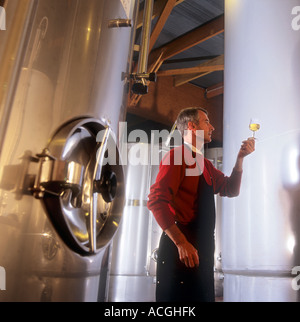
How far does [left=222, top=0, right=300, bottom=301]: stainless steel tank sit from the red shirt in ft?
0.23

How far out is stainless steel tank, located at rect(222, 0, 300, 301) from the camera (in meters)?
1.32

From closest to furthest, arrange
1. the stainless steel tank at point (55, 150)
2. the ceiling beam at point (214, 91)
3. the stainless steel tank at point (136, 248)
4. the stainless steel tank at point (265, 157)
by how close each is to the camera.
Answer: the stainless steel tank at point (55, 150) < the stainless steel tank at point (265, 157) < the stainless steel tank at point (136, 248) < the ceiling beam at point (214, 91)

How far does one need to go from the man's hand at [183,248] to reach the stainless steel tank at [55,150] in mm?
639

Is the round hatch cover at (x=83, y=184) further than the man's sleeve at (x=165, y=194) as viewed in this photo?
No

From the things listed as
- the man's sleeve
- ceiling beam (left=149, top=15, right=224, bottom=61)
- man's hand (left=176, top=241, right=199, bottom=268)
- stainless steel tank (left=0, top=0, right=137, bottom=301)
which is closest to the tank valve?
stainless steel tank (left=0, top=0, right=137, bottom=301)

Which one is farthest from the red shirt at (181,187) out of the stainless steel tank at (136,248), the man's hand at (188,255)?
the stainless steel tank at (136,248)

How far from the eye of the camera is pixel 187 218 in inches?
59.6

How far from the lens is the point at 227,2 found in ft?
6.24

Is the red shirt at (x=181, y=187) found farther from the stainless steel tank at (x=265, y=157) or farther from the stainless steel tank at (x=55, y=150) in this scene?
the stainless steel tank at (x=55, y=150)

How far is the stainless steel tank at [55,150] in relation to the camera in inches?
23.3

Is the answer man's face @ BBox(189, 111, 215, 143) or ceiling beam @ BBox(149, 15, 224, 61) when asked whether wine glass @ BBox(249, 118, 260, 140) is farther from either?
ceiling beam @ BBox(149, 15, 224, 61)

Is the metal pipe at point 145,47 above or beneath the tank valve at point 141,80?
above

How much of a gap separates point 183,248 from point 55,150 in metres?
0.93
